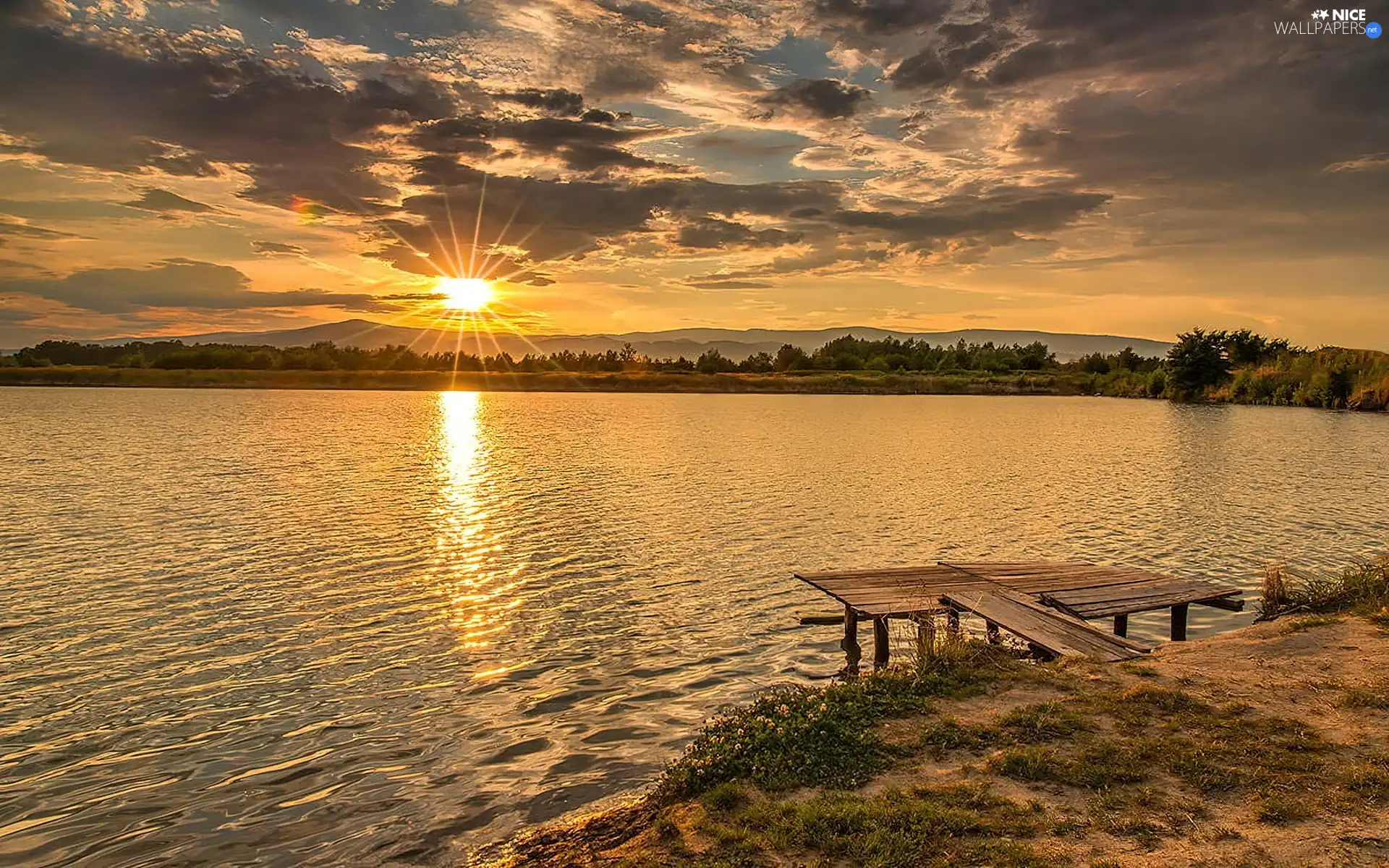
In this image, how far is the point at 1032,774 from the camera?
343 inches

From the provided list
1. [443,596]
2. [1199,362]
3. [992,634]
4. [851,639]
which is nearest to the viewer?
[992,634]

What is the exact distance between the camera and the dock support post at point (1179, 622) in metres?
16.0

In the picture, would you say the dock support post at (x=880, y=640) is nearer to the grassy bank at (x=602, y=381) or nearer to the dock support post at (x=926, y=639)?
the dock support post at (x=926, y=639)

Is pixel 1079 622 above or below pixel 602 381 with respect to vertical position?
below

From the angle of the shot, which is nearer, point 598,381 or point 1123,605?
point 1123,605

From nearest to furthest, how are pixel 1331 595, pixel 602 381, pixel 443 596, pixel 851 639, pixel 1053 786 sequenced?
pixel 1053 786 → pixel 851 639 → pixel 1331 595 → pixel 443 596 → pixel 602 381

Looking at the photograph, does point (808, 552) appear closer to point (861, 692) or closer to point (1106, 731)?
point (861, 692)

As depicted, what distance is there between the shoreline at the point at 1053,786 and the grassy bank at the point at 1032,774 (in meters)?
0.02

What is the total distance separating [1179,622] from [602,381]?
177 meters

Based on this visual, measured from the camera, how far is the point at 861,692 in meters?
11.2

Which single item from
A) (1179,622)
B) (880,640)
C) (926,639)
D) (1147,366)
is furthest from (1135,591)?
(1147,366)

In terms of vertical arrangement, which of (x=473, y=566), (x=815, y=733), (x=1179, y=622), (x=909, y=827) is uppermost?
(x=909, y=827)

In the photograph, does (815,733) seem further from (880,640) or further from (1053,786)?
(880,640)

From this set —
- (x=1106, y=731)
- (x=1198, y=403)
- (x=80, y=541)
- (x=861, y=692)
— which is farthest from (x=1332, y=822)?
(x=1198, y=403)
